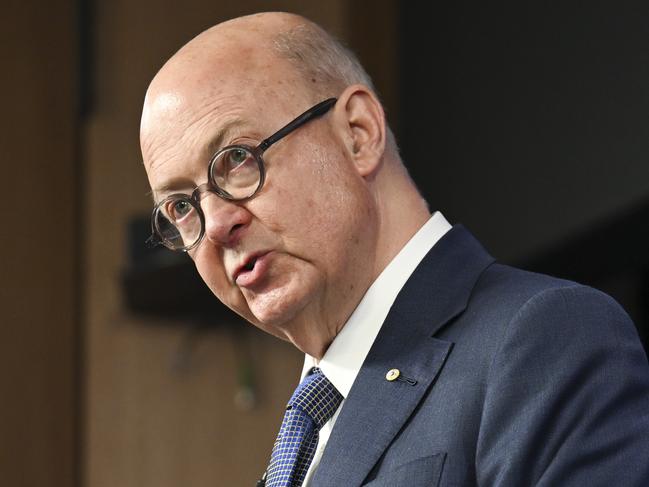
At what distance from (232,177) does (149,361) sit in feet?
10.5

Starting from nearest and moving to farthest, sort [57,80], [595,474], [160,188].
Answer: [595,474] < [160,188] < [57,80]

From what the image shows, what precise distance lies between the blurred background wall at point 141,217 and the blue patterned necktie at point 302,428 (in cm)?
268

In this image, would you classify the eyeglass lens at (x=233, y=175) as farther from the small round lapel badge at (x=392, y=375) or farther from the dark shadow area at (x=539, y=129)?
the dark shadow area at (x=539, y=129)

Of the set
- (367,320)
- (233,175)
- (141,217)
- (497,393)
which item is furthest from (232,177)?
(141,217)

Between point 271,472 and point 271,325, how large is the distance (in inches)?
7.7

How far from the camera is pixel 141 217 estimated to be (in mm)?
4500

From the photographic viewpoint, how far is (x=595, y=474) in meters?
1.16

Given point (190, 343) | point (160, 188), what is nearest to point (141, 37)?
point (190, 343)

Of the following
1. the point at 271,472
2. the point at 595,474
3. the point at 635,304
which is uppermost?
the point at 271,472

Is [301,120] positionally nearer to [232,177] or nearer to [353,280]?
[232,177]

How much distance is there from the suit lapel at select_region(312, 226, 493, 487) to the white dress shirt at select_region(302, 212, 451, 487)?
0.08 feet

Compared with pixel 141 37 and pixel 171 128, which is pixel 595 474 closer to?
pixel 171 128

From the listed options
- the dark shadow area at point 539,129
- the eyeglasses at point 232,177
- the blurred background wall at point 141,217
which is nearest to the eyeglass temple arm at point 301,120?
the eyeglasses at point 232,177

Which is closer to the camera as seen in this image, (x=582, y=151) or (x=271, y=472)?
(x=271, y=472)
